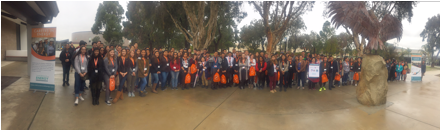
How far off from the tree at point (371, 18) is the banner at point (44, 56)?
7650mm

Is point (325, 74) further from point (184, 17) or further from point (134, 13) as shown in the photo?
point (134, 13)

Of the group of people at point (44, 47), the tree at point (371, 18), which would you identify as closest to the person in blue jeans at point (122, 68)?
the group of people at point (44, 47)

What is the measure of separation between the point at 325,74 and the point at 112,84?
743cm

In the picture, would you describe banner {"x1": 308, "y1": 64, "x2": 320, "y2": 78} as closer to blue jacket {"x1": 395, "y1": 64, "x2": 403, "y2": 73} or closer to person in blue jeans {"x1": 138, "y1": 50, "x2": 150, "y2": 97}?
person in blue jeans {"x1": 138, "y1": 50, "x2": 150, "y2": 97}

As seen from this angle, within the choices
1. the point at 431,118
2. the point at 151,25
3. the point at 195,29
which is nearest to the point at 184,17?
the point at 195,29

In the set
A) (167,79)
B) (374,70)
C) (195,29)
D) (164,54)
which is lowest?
(167,79)

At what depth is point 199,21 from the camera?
594 centimetres

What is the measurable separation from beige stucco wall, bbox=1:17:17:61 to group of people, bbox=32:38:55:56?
12.3 meters

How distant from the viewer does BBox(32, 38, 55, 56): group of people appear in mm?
5789

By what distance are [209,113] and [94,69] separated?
3.02 metres

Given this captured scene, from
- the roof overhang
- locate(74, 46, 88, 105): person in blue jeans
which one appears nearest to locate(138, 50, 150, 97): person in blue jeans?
locate(74, 46, 88, 105): person in blue jeans

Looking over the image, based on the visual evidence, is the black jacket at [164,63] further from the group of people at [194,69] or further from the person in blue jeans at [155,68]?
the person in blue jeans at [155,68]

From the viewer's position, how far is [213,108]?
5.12m

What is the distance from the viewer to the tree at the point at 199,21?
494cm
